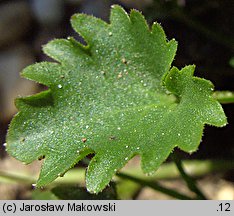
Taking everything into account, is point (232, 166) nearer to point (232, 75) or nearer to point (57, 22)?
point (232, 75)

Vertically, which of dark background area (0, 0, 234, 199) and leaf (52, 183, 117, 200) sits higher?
dark background area (0, 0, 234, 199)

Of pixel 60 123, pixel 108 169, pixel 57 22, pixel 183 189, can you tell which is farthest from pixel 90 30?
pixel 57 22
